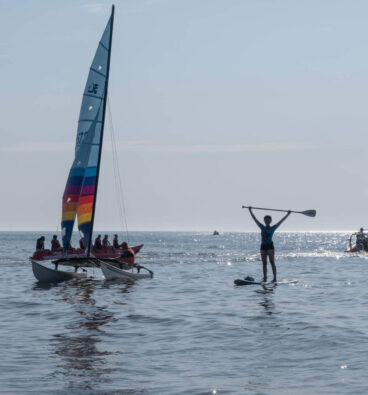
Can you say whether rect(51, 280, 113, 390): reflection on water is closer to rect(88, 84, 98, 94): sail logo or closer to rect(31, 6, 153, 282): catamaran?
rect(31, 6, 153, 282): catamaran

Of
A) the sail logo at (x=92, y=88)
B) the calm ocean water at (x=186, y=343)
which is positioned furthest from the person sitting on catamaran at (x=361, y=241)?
the calm ocean water at (x=186, y=343)

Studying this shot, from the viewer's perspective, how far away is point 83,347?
1399 cm

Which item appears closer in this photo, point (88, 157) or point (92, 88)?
point (88, 157)

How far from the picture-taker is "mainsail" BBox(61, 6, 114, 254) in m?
33.5

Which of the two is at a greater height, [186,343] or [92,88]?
[92,88]

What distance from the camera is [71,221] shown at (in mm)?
33500

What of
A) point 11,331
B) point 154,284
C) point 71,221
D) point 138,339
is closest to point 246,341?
point 138,339

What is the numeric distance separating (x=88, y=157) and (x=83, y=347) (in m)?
20.5

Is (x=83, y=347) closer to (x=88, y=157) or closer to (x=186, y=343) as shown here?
(x=186, y=343)

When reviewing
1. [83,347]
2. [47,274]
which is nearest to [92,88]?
[47,274]

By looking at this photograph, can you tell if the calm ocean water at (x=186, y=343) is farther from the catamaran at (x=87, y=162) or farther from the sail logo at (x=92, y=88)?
the sail logo at (x=92, y=88)

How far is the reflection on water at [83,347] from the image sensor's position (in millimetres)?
11375

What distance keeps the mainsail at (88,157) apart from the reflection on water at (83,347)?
10797 mm

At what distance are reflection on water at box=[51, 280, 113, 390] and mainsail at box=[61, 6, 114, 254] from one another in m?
10.8
